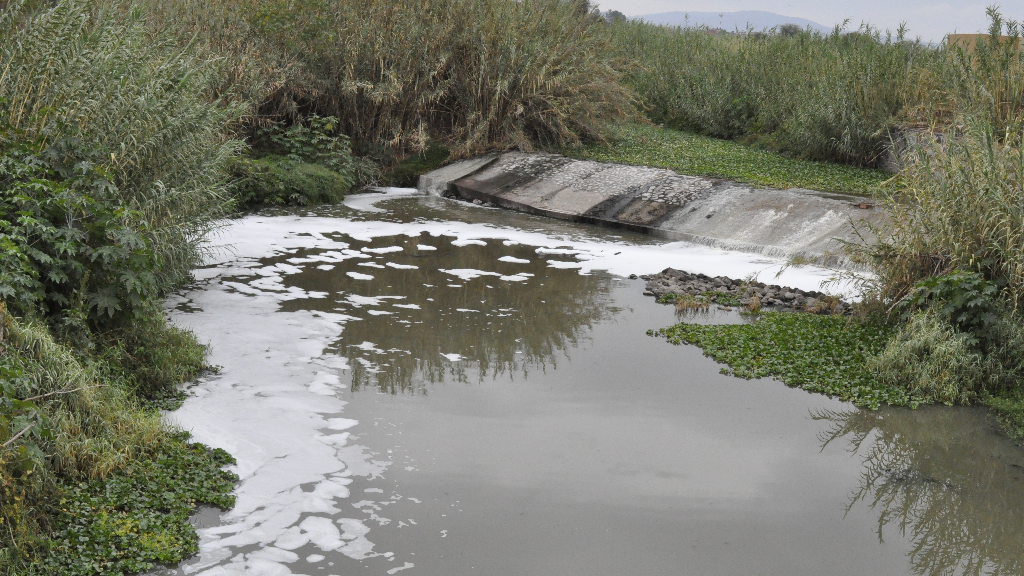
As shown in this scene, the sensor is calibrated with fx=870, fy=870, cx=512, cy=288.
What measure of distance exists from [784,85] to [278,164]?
9.59 meters

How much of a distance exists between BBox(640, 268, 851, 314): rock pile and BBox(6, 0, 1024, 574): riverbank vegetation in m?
0.53

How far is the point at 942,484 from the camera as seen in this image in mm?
5145

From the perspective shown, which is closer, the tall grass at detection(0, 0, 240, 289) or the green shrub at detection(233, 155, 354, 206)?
the tall grass at detection(0, 0, 240, 289)

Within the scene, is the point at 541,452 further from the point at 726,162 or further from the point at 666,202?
the point at 726,162

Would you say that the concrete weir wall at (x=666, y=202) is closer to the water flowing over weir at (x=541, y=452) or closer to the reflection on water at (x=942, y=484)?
the water flowing over weir at (x=541, y=452)

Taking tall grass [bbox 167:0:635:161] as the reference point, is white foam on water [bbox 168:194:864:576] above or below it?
below

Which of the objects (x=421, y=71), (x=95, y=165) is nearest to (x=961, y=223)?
(x=95, y=165)

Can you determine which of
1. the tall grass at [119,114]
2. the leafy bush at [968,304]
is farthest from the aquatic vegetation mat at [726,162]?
the tall grass at [119,114]

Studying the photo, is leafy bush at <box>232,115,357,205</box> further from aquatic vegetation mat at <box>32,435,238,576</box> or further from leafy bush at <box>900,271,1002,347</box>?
leafy bush at <box>900,271,1002,347</box>

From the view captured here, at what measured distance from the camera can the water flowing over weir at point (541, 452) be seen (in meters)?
4.26

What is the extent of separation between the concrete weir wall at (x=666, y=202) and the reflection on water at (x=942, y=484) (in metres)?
3.76

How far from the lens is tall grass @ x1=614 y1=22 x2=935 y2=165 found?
14.0 meters

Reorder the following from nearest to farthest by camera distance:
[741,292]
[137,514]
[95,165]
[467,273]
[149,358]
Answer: [137,514] → [149,358] → [95,165] → [741,292] → [467,273]

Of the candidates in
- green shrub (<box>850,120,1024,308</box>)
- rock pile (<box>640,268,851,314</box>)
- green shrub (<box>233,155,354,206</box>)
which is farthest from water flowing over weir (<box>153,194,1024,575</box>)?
green shrub (<box>233,155,354,206</box>)
